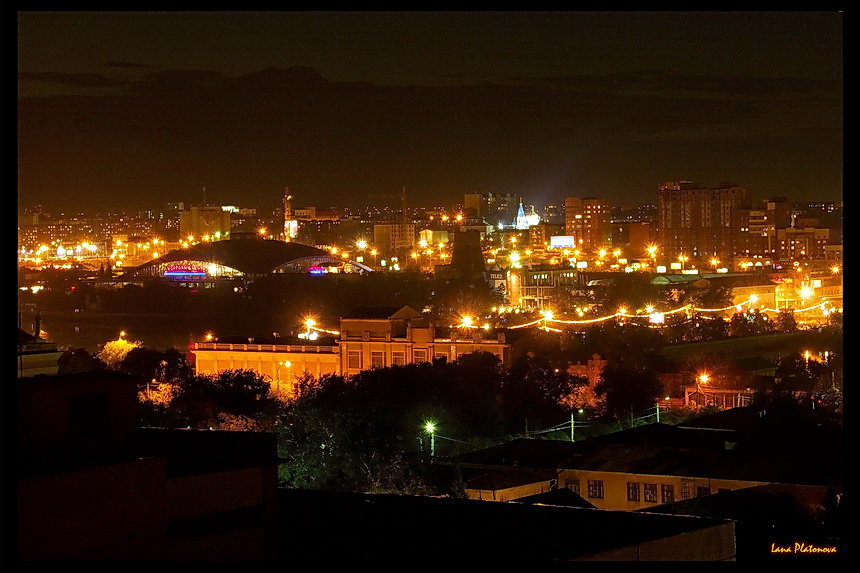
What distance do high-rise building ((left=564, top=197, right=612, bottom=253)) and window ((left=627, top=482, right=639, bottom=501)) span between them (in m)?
41.1

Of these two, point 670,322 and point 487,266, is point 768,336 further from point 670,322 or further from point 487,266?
point 487,266

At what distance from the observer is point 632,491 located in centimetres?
685

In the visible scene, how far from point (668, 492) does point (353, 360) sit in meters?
8.23

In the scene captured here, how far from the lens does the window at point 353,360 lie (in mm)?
14672

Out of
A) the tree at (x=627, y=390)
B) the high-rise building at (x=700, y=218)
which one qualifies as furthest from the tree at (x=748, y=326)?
the high-rise building at (x=700, y=218)

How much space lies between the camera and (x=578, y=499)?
5.94 meters

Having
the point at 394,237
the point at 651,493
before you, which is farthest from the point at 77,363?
the point at 394,237

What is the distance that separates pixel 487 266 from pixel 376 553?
109 ft

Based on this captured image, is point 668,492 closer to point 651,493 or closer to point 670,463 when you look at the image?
point 651,493

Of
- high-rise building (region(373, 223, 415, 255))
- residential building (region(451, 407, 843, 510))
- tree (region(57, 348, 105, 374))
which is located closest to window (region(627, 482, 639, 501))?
residential building (region(451, 407, 843, 510))

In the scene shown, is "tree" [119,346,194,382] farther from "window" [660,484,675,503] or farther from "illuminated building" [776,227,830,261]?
"illuminated building" [776,227,830,261]

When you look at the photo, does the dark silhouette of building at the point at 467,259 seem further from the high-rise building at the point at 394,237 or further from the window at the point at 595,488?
the window at the point at 595,488

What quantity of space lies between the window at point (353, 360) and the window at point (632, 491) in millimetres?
7988

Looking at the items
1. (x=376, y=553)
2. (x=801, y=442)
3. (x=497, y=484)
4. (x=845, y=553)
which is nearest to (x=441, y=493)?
(x=497, y=484)
